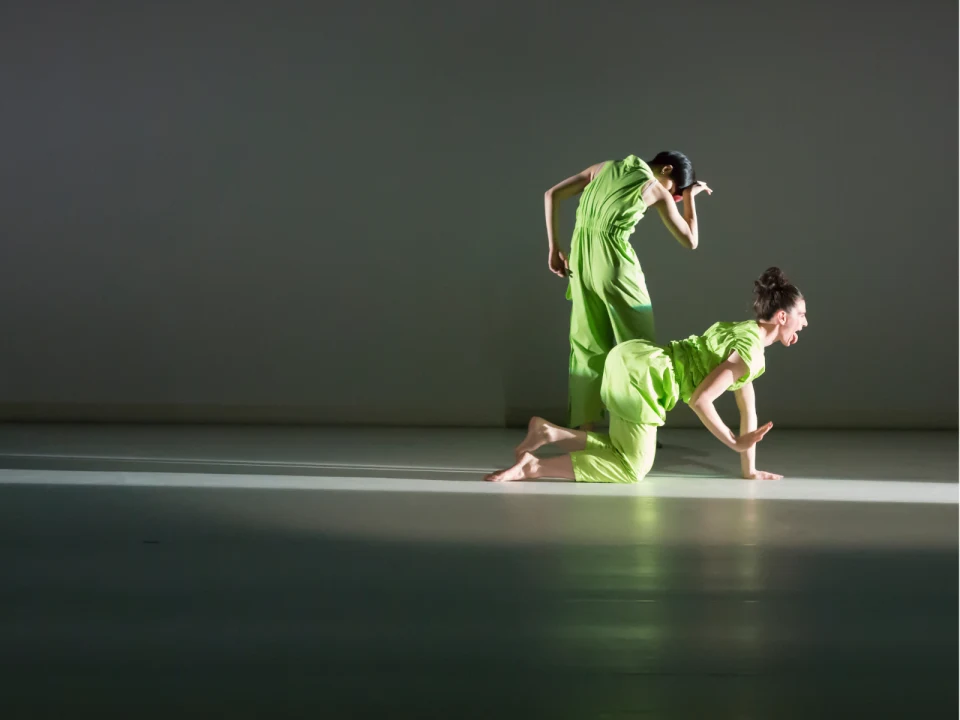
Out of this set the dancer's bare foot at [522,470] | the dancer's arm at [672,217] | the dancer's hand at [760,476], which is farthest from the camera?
the dancer's arm at [672,217]

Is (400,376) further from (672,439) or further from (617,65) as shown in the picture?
(617,65)

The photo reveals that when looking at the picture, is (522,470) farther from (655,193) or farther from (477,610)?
(477,610)

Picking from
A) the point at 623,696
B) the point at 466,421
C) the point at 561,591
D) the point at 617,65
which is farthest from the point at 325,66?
the point at 623,696

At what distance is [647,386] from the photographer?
3129 millimetres

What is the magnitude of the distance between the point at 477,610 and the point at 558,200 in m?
2.23

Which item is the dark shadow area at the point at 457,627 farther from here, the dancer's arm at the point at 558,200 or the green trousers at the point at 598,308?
the dancer's arm at the point at 558,200

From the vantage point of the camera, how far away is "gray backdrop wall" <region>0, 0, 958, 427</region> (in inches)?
195

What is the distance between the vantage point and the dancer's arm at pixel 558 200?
12.3 feet

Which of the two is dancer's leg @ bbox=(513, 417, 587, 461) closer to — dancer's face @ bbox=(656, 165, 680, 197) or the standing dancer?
the standing dancer

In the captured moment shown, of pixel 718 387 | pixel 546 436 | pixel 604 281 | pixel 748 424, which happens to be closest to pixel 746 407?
pixel 748 424

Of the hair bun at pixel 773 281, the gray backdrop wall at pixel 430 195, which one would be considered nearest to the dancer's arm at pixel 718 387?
the hair bun at pixel 773 281

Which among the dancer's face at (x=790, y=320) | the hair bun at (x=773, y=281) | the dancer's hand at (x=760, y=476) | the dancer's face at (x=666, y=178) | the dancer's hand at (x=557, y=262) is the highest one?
the dancer's face at (x=666, y=178)

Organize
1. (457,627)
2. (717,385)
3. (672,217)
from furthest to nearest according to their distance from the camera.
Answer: (672,217) < (717,385) < (457,627)

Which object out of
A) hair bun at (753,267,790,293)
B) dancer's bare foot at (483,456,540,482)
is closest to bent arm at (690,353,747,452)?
hair bun at (753,267,790,293)
